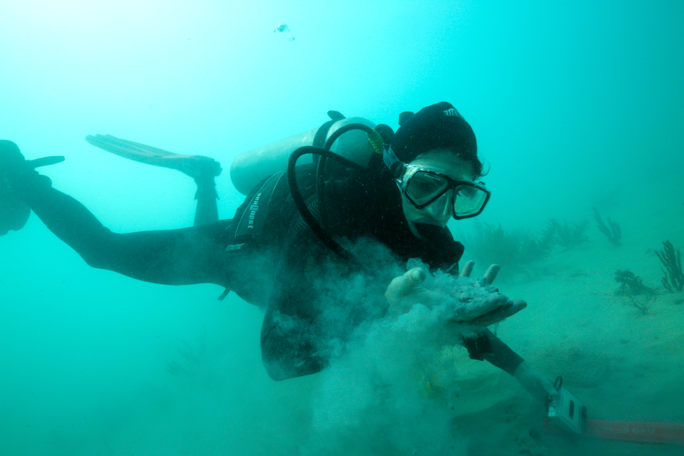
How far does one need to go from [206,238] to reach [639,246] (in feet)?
38.7

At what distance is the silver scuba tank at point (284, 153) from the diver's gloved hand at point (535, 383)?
2626mm

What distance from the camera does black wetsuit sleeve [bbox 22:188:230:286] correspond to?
11.1 feet

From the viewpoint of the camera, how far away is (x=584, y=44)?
297ft

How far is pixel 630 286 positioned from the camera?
5.35 metres

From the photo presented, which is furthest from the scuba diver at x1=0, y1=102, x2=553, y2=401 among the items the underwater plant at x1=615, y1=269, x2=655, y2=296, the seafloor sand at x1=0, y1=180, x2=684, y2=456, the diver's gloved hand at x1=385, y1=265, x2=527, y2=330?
the underwater plant at x1=615, y1=269, x2=655, y2=296

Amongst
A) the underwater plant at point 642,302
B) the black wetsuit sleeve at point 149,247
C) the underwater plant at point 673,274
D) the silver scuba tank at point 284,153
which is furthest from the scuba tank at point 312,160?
the underwater plant at point 673,274

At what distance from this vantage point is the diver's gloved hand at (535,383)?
251 centimetres

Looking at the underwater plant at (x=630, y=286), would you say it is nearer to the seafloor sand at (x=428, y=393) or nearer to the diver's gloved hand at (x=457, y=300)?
the seafloor sand at (x=428, y=393)

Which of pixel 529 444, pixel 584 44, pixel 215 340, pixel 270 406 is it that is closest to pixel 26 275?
pixel 215 340

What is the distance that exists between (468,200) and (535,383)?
1.89 meters

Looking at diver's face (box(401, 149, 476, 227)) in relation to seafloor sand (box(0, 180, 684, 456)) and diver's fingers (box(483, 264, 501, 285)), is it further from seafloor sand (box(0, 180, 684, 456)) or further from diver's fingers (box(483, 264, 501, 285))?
seafloor sand (box(0, 180, 684, 456))

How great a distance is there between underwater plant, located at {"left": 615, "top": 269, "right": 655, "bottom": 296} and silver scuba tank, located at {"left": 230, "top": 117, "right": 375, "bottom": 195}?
6009 mm

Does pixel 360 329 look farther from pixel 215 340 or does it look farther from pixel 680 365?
pixel 215 340

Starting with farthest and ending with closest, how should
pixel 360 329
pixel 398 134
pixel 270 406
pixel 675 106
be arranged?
pixel 675 106
pixel 270 406
pixel 398 134
pixel 360 329
